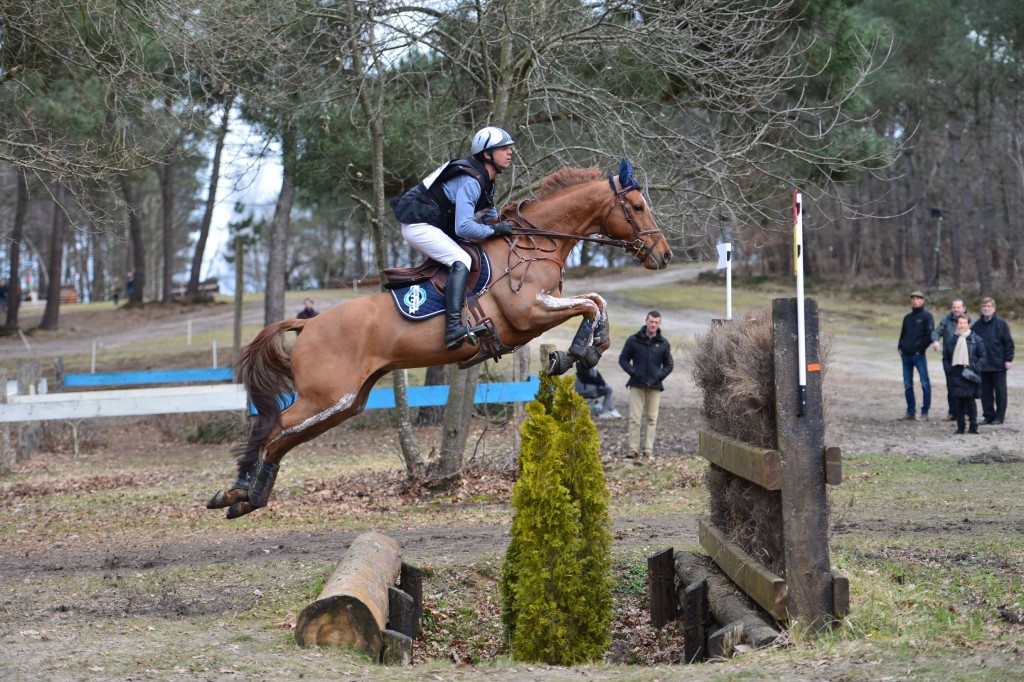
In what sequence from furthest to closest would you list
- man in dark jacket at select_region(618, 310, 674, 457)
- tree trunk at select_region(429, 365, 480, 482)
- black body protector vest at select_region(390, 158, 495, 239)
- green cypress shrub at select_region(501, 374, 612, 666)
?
man in dark jacket at select_region(618, 310, 674, 457), tree trunk at select_region(429, 365, 480, 482), black body protector vest at select_region(390, 158, 495, 239), green cypress shrub at select_region(501, 374, 612, 666)

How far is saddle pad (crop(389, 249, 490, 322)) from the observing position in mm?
7062

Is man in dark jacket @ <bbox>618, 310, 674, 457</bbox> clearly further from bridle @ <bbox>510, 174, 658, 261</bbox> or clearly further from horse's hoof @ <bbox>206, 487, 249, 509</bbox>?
horse's hoof @ <bbox>206, 487, 249, 509</bbox>

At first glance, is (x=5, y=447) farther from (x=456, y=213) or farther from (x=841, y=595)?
(x=841, y=595)

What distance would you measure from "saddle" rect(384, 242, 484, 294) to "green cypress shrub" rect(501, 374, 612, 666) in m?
1.33

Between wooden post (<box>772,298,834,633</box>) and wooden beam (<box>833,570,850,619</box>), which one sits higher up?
wooden post (<box>772,298,834,633</box>)

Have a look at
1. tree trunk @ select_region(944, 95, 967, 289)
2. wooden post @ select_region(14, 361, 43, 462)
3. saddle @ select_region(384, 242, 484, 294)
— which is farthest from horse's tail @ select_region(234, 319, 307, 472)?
tree trunk @ select_region(944, 95, 967, 289)

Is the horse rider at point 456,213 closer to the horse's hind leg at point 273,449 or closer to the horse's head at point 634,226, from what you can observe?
the horse's head at point 634,226

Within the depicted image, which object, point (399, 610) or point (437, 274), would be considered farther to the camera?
point (437, 274)

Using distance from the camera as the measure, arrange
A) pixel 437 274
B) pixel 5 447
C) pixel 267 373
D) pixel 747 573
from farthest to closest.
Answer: pixel 5 447 → pixel 267 373 → pixel 437 274 → pixel 747 573

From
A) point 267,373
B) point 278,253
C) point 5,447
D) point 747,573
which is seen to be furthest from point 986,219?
point 267,373

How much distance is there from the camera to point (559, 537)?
234 inches

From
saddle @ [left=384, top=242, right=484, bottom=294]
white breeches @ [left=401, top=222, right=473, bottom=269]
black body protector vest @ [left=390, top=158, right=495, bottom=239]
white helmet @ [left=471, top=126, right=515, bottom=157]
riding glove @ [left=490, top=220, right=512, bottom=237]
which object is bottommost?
saddle @ [left=384, top=242, right=484, bottom=294]

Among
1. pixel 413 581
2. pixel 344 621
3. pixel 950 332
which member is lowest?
pixel 413 581

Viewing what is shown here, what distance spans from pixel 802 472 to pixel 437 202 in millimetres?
3278
